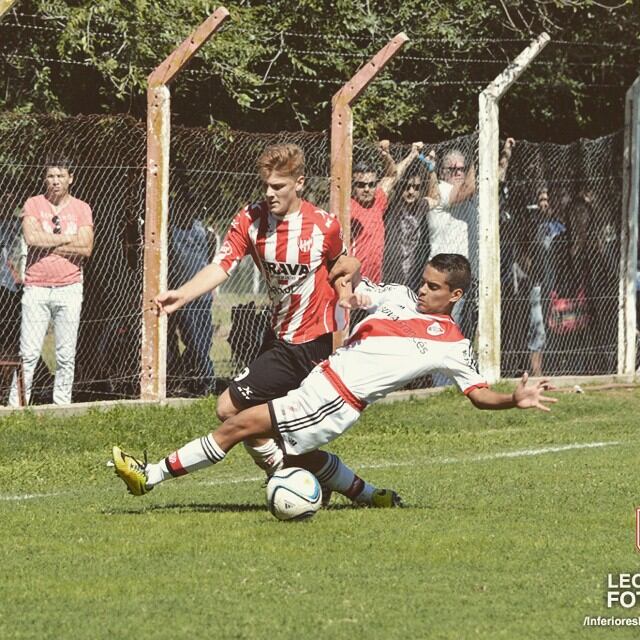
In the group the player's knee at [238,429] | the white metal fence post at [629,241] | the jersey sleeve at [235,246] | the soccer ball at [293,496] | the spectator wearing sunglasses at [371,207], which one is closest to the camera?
the soccer ball at [293,496]

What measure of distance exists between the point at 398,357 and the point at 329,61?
25.5 ft

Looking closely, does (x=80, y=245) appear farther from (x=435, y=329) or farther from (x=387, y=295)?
(x=435, y=329)

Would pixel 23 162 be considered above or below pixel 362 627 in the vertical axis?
above

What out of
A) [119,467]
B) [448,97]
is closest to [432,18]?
[448,97]

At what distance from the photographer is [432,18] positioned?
1609cm

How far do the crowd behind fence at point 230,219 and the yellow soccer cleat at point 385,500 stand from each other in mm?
5001

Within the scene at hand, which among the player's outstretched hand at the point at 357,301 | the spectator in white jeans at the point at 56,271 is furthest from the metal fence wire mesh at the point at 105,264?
the player's outstretched hand at the point at 357,301

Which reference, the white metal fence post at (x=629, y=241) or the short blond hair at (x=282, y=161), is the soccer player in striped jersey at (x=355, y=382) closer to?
the short blond hair at (x=282, y=161)

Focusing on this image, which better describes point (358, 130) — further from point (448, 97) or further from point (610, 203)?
point (610, 203)

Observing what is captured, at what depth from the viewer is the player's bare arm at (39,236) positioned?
1255cm

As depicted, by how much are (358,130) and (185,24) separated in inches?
93.8

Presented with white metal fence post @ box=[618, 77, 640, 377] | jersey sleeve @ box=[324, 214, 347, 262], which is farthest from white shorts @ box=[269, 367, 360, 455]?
white metal fence post @ box=[618, 77, 640, 377]

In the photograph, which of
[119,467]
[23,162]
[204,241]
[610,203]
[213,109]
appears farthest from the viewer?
[610,203]

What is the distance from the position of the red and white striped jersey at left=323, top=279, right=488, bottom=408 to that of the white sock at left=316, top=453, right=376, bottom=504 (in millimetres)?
558
